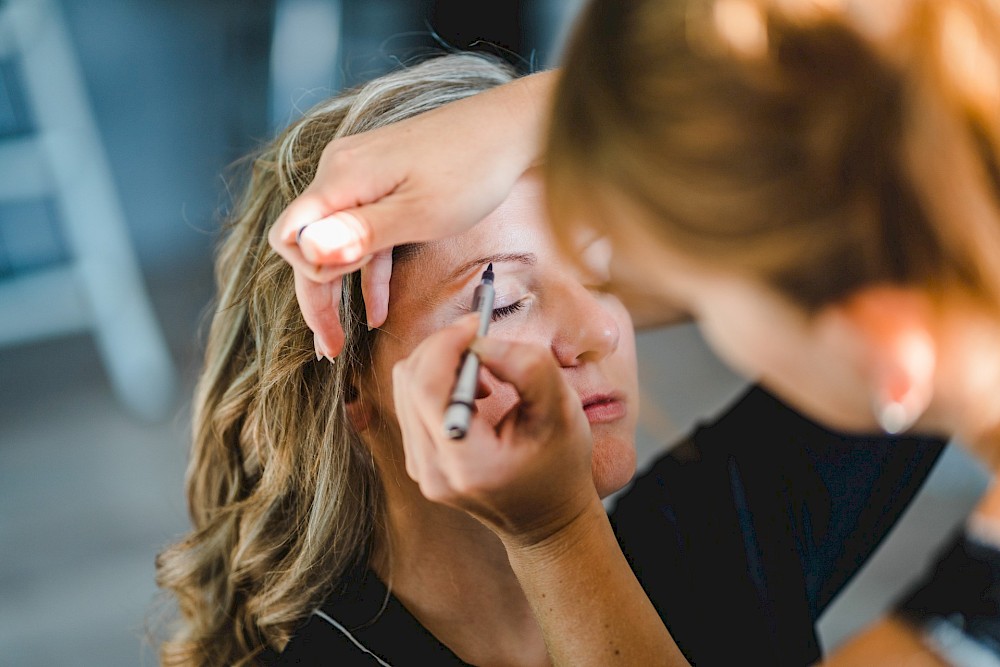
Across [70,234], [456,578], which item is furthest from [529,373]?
[70,234]

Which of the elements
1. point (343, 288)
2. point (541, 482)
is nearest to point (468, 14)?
point (343, 288)

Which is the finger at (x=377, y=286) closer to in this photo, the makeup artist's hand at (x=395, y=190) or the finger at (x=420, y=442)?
the makeup artist's hand at (x=395, y=190)

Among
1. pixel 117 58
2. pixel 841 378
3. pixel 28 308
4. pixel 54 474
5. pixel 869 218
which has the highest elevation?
pixel 869 218

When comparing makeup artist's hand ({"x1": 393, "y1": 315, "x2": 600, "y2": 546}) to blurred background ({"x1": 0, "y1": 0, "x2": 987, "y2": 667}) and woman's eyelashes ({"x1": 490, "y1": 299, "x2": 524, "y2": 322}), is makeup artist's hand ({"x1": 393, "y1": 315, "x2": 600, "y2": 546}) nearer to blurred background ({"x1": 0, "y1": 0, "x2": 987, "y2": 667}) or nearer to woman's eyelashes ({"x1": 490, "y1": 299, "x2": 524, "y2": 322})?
woman's eyelashes ({"x1": 490, "y1": 299, "x2": 524, "y2": 322})

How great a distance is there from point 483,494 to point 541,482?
1.6 inches

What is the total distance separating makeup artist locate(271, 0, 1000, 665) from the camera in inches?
19.6

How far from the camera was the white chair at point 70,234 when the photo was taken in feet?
6.64

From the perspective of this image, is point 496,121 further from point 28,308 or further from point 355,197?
point 28,308

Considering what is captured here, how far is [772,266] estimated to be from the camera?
0.54m

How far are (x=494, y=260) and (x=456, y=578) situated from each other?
32cm

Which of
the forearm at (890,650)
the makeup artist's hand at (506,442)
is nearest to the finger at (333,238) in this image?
the makeup artist's hand at (506,442)

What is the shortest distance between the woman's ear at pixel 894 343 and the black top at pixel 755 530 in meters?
0.38

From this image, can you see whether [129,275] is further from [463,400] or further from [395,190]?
[463,400]

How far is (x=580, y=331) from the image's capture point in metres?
0.85
